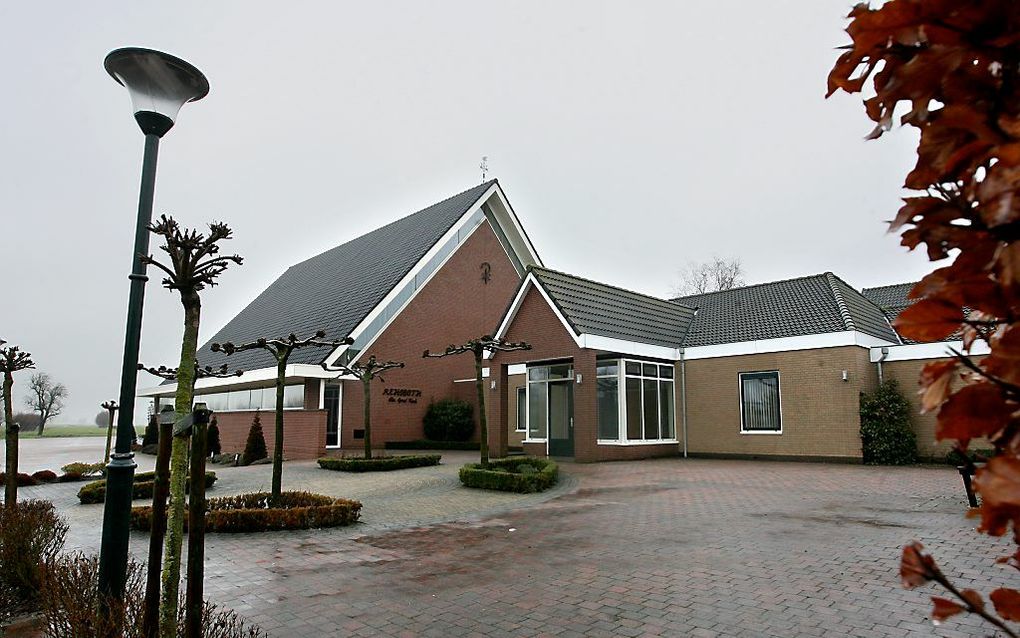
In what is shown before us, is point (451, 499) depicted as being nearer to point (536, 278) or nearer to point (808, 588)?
point (808, 588)

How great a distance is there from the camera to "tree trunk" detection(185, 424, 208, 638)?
346cm

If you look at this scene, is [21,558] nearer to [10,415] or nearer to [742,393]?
[10,415]

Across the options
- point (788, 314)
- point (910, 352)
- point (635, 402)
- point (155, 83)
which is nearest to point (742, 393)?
point (788, 314)

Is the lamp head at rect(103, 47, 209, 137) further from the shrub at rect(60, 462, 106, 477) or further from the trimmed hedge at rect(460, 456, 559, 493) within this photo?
the shrub at rect(60, 462, 106, 477)

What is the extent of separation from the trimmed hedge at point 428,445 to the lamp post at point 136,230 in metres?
20.5

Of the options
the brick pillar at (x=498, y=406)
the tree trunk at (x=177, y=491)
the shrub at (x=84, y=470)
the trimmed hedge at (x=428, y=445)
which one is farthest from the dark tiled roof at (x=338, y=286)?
the tree trunk at (x=177, y=491)

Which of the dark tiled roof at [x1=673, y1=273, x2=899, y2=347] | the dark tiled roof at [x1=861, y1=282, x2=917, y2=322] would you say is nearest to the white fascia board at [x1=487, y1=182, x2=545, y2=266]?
the dark tiled roof at [x1=673, y1=273, x2=899, y2=347]

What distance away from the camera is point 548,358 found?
19.7 meters

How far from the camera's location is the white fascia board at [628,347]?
18.5 metres

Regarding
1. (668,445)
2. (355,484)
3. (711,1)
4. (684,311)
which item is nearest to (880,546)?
(711,1)

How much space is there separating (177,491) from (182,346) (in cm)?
95

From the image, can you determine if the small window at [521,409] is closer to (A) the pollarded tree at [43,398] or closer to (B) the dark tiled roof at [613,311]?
(B) the dark tiled roof at [613,311]

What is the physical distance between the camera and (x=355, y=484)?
48.4 ft

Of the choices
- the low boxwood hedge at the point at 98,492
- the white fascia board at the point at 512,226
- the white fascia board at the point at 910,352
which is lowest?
the low boxwood hedge at the point at 98,492
